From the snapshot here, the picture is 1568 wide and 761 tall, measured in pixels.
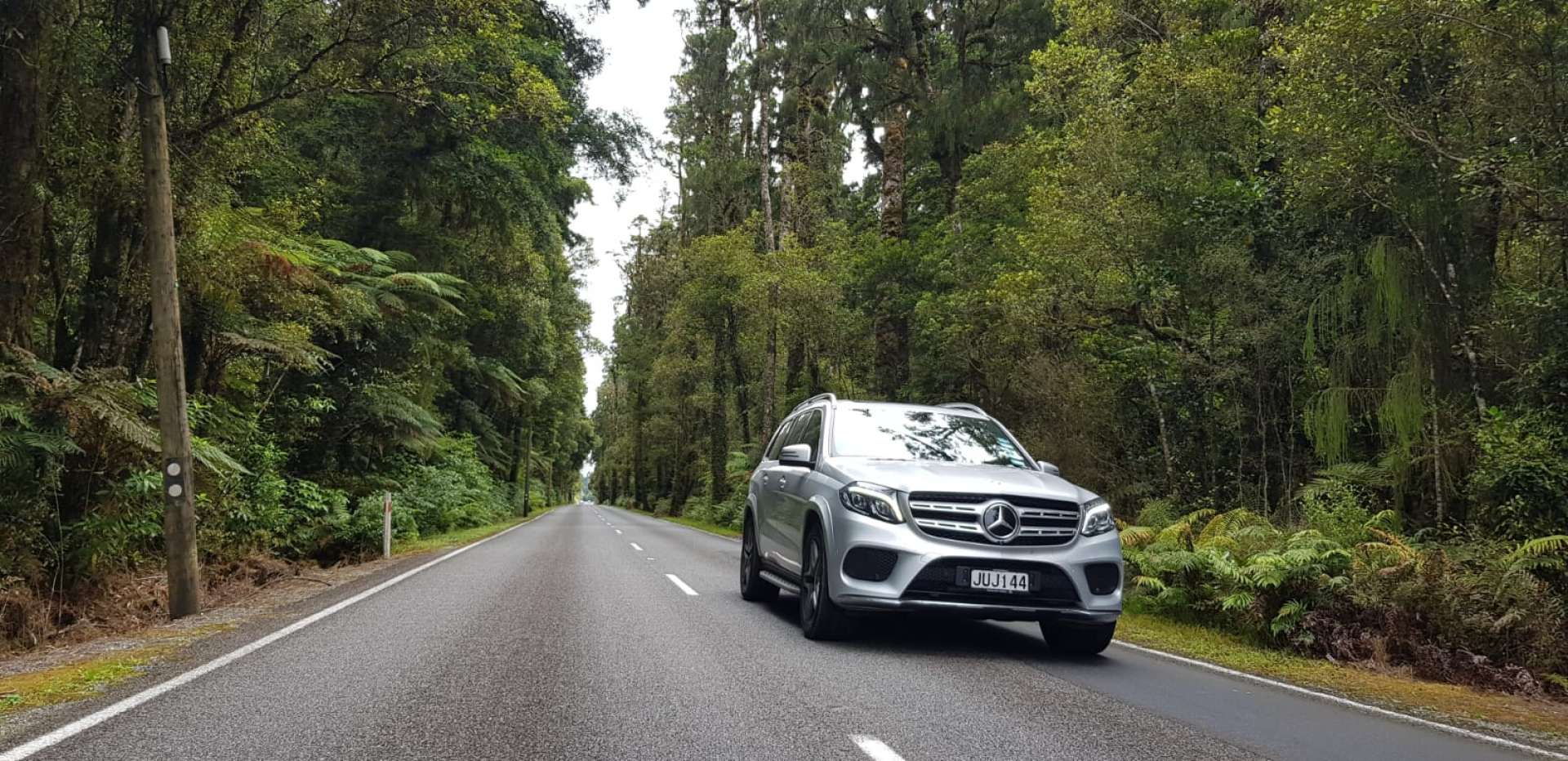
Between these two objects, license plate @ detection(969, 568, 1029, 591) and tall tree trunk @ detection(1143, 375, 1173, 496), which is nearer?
license plate @ detection(969, 568, 1029, 591)

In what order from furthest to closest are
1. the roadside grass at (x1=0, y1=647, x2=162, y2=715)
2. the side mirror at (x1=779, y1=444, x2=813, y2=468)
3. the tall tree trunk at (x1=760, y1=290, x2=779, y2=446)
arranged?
the tall tree trunk at (x1=760, y1=290, x2=779, y2=446), the side mirror at (x1=779, y1=444, x2=813, y2=468), the roadside grass at (x1=0, y1=647, x2=162, y2=715)

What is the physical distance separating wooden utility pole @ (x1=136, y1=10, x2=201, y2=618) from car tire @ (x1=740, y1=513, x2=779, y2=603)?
548 cm

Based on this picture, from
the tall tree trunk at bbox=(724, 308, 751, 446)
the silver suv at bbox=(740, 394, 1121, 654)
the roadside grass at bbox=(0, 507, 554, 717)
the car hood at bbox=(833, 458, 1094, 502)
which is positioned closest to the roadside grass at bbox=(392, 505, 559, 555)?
the tall tree trunk at bbox=(724, 308, 751, 446)

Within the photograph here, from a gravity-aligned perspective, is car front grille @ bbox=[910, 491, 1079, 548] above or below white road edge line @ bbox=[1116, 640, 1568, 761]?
above

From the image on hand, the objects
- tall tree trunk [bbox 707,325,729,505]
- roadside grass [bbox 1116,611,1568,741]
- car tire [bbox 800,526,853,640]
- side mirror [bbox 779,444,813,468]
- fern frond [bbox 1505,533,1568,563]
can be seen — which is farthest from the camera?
tall tree trunk [bbox 707,325,729,505]

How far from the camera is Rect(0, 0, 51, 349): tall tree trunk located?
9484mm

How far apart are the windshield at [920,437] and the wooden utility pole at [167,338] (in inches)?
257

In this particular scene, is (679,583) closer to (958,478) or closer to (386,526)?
(958,478)

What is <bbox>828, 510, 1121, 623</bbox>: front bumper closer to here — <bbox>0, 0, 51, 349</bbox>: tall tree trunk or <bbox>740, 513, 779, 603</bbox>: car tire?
<bbox>740, 513, 779, 603</bbox>: car tire

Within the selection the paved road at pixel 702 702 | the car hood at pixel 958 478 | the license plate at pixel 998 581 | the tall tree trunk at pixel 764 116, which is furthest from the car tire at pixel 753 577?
the tall tree trunk at pixel 764 116

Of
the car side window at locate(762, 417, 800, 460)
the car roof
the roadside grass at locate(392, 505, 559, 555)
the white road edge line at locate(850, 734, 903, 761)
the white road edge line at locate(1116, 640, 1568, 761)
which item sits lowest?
the roadside grass at locate(392, 505, 559, 555)

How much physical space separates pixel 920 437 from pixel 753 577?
2857mm

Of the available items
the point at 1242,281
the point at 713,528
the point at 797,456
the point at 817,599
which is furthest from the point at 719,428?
the point at 817,599

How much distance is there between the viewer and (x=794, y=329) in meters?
27.1
